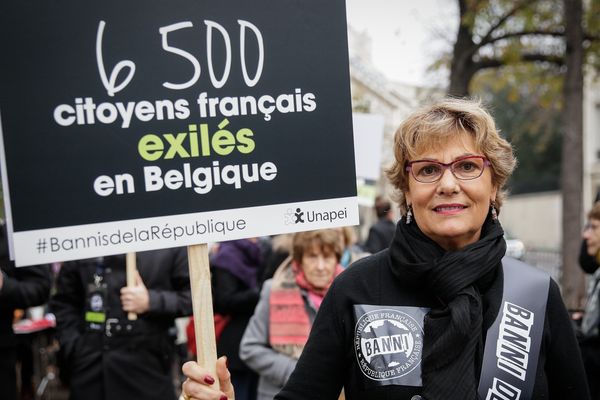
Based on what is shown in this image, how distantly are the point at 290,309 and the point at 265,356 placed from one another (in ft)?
0.97

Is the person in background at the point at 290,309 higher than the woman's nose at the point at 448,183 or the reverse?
the reverse

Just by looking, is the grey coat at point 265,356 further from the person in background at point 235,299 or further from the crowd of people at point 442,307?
the crowd of people at point 442,307

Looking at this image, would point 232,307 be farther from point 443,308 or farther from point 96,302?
point 443,308

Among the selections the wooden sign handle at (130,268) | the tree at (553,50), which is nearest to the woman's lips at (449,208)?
the wooden sign handle at (130,268)

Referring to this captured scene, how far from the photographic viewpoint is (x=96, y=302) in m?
3.97

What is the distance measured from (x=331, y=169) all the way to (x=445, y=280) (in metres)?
0.51

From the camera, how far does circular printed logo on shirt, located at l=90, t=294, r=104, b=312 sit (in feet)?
13.0

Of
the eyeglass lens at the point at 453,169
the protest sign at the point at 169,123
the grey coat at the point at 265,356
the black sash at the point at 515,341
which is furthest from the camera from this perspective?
the grey coat at the point at 265,356

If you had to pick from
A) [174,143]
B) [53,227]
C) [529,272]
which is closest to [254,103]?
[174,143]

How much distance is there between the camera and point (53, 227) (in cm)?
190

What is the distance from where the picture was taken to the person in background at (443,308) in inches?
77.6

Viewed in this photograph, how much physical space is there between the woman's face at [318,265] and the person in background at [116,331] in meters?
0.83

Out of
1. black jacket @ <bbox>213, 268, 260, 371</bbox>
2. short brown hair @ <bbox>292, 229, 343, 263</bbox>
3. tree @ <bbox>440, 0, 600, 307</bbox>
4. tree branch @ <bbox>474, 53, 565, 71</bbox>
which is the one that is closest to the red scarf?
short brown hair @ <bbox>292, 229, 343, 263</bbox>

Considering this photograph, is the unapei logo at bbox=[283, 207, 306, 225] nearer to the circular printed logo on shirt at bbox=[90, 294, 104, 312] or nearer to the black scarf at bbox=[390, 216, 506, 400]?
A: the black scarf at bbox=[390, 216, 506, 400]
